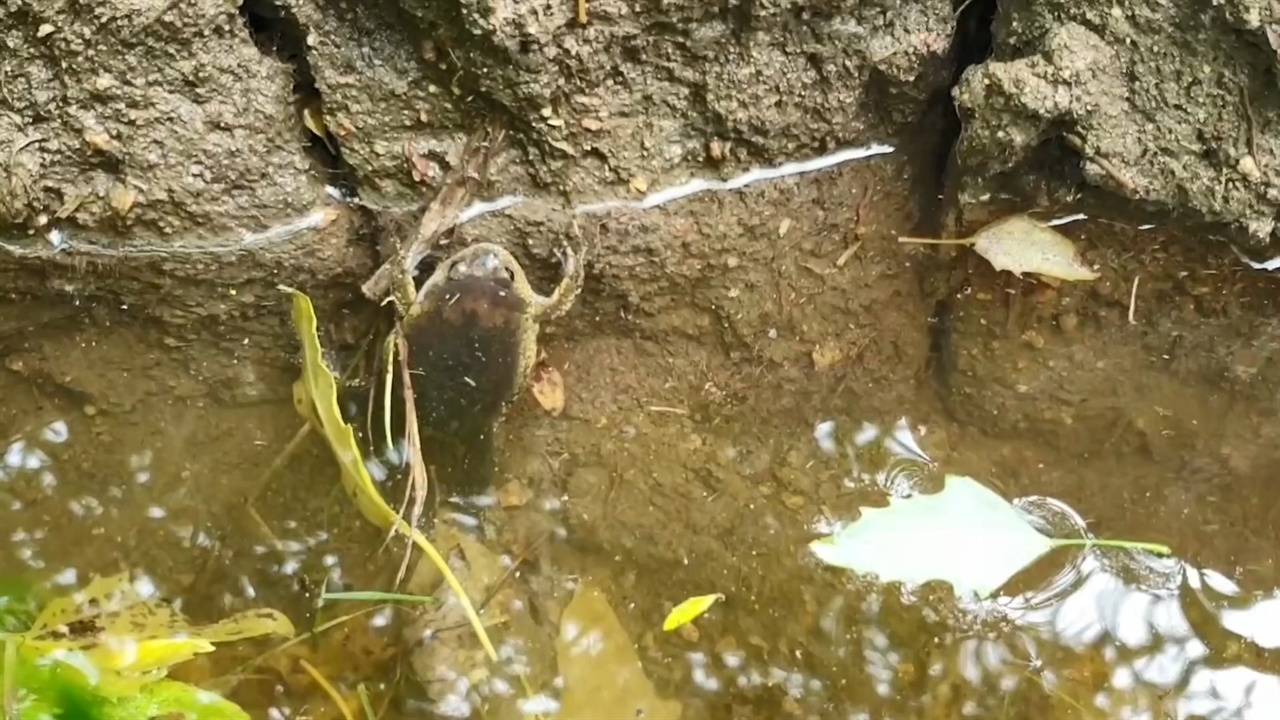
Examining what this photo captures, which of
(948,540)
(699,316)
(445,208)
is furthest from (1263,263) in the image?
(445,208)

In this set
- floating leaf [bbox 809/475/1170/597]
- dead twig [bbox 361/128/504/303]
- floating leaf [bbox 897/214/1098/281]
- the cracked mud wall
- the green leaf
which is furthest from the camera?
floating leaf [bbox 897/214/1098/281]

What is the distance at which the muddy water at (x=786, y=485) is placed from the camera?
1994 mm

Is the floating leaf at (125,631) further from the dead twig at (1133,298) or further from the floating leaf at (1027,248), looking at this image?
the dead twig at (1133,298)

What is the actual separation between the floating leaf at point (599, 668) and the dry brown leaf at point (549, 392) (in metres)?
0.33

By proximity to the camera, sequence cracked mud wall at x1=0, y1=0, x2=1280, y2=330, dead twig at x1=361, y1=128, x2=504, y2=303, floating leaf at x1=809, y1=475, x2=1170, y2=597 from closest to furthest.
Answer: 1. floating leaf at x1=809, y1=475, x2=1170, y2=597
2. cracked mud wall at x1=0, y1=0, x2=1280, y2=330
3. dead twig at x1=361, y1=128, x2=504, y2=303

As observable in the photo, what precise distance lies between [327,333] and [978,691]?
4.30 feet

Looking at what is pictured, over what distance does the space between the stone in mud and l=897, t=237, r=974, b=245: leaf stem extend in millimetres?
215

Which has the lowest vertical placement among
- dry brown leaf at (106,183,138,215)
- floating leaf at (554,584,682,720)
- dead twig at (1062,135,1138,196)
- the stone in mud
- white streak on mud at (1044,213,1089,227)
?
floating leaf at (554,584,682,720)

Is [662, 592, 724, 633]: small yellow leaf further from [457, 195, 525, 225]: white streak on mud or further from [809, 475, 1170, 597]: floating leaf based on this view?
[457, 195, 525, 225]: white streak on mud

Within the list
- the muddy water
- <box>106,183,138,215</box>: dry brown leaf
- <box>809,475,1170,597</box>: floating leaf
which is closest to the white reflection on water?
the muddy water

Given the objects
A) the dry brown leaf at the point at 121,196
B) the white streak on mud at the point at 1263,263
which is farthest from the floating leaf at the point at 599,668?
the white streak on mud at the point at 1263,263

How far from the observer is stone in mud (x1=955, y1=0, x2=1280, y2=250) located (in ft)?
6.29

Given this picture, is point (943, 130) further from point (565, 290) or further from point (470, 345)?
point (470, 345)

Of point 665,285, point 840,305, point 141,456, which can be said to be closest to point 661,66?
point 665,285
